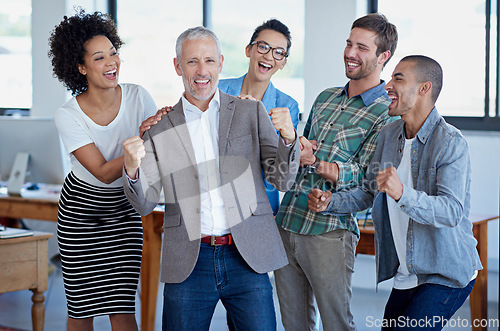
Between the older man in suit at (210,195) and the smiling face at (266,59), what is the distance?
62cm

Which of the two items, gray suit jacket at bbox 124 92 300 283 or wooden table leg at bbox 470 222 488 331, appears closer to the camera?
gray suit jacket at bbox 124 92 300 283

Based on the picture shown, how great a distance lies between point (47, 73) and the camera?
632cm

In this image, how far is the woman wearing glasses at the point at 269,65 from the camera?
273 centimetres

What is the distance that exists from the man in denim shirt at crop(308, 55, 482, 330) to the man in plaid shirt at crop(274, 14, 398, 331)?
150mm

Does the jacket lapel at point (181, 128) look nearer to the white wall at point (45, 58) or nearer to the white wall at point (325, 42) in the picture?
the white wall at point (325, 42)

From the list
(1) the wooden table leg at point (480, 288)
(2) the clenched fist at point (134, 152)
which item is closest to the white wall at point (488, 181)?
(1) the wooden table leg at point (480, 288)

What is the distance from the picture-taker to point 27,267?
3498 millimetres

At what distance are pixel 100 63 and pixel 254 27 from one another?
11.4 feet

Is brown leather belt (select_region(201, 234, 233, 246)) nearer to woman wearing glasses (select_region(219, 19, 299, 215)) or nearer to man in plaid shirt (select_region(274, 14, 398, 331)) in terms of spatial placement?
man in plaid shirt (select_region(274, 14, 398, 331))

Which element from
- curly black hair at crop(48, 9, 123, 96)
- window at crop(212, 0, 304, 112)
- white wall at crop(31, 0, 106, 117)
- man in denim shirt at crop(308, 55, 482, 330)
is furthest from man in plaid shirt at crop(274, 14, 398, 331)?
white wall at crop(31, 0, 106, 117)

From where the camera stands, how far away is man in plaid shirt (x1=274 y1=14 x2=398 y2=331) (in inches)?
95.4

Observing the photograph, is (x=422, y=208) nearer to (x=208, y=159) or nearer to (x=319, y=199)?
(x=319, y=199)

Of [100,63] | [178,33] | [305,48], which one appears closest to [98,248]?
[100,63]

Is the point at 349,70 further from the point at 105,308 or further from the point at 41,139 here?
the point at 41,139
